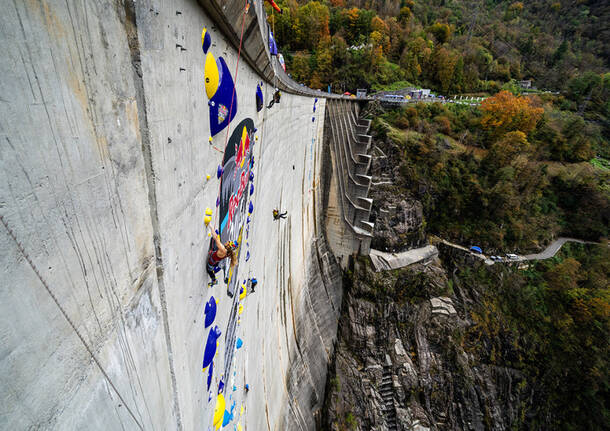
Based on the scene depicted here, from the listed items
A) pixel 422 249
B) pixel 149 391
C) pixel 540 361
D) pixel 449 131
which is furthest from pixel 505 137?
pixel 149 391

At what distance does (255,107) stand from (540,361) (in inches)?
747

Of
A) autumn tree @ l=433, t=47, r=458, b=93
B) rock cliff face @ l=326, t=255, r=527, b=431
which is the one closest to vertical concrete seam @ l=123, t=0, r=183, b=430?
rock cliff face @ l=326, t=255, r=527, b=431

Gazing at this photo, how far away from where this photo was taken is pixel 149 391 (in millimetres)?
1408

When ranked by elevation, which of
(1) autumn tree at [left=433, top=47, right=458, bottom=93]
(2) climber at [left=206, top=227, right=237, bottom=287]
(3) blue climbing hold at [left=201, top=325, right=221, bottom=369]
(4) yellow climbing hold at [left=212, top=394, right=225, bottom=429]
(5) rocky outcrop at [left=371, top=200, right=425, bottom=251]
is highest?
(1) autumn tree at [left=433, top=47, right=458, bottom=93]

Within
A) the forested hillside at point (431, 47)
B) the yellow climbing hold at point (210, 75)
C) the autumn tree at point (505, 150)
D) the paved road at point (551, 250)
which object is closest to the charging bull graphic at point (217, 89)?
the yellow climbing hold at point (210, 75)

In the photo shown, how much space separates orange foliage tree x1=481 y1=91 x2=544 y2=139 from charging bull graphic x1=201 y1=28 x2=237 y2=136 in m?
20.5

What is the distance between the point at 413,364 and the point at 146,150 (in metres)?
15.4

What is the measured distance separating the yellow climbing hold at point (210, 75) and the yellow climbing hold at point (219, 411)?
323cm

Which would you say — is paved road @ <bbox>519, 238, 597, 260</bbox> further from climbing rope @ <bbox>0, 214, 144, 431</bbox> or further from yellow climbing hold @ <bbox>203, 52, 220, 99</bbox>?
climbing rope @ <bbox>0, 214, 144, 431</bbox>

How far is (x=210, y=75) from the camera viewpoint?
1984mm

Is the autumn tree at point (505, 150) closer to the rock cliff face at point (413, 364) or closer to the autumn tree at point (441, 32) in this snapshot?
the rock cliff face at point (413, 364)

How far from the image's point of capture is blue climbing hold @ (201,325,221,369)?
2381 millimetres

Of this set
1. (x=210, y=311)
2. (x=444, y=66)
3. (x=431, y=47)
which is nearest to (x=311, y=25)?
(x=431, y=47)

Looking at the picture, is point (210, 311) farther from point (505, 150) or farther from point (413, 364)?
point (505, 150)
